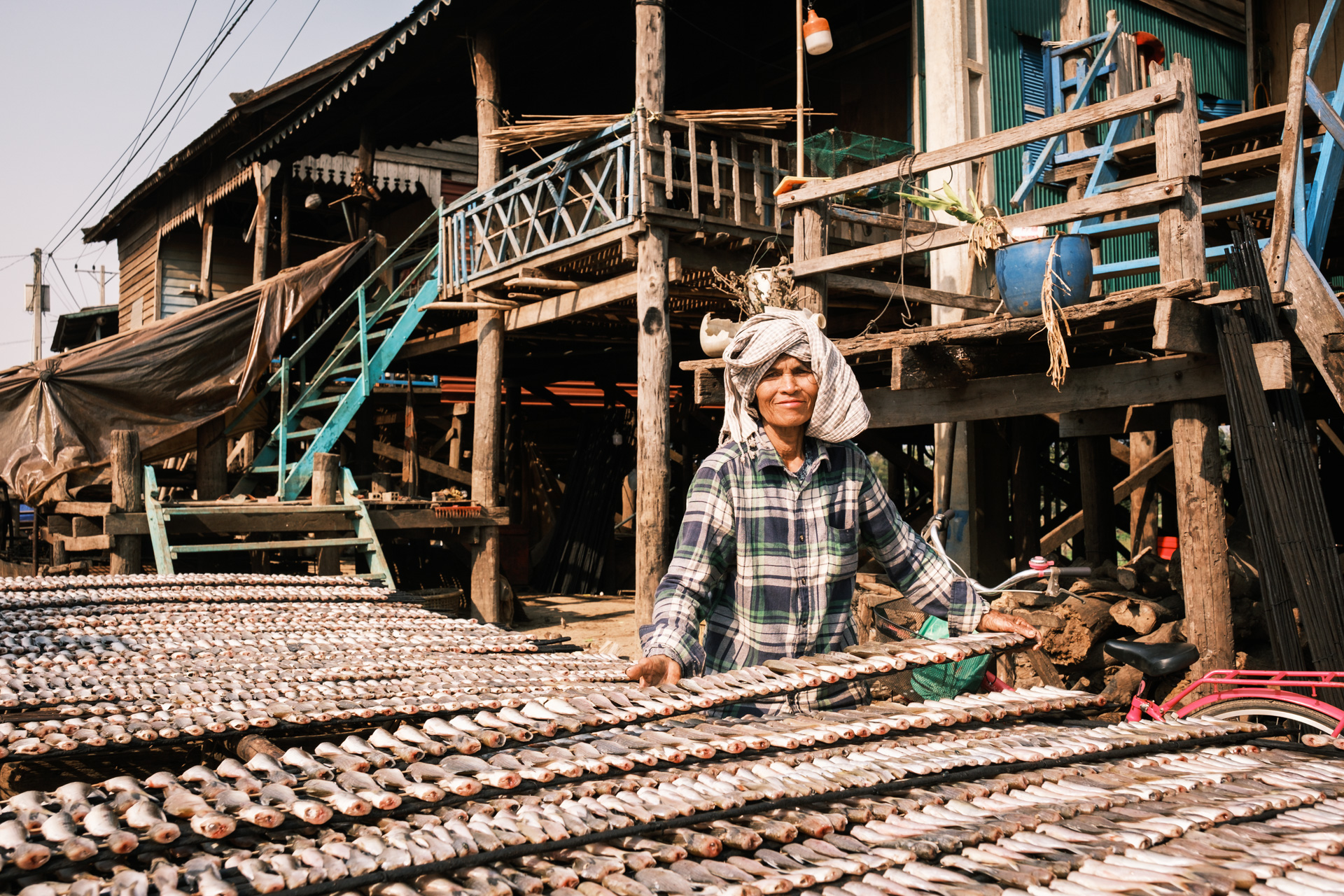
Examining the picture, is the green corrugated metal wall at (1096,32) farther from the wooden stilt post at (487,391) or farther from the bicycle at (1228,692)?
the bicycle at (1228,692)

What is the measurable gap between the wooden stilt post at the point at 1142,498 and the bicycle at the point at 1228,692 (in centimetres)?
466

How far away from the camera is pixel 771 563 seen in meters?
2.75

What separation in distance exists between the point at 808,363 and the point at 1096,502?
21.6 feet

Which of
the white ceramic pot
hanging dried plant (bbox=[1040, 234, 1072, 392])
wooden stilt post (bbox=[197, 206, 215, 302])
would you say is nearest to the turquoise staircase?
wooden stilt post (bbox=[197, 206, 215, 302])

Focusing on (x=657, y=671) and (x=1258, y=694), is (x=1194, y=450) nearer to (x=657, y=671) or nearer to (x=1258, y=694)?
(x=1258, y=694)

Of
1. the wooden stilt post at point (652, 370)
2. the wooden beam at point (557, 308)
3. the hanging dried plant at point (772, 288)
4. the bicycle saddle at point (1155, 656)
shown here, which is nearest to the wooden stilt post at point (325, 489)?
the wooden beam at point (557, 308)

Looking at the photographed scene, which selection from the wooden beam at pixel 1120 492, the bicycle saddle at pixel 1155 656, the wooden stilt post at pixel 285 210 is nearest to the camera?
the bicycle saddle at pixel 1155 656

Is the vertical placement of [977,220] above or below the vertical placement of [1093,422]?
above

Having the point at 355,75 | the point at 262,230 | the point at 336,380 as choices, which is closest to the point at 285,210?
the point at 262,230

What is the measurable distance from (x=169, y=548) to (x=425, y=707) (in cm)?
651

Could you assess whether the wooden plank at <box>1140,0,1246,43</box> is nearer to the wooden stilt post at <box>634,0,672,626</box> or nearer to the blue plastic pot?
the wooden stilt post at <box>634,0,672,626</box>

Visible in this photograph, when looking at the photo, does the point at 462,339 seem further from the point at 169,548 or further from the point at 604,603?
the point at 169,548

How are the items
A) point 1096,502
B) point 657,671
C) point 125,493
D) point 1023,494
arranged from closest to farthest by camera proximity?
point 657,671
point 1096,502
point 125,493
point 1023,494

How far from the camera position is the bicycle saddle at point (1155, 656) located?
428 centimetres
